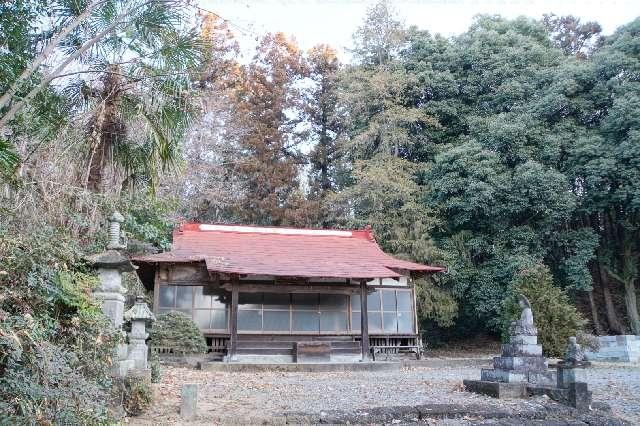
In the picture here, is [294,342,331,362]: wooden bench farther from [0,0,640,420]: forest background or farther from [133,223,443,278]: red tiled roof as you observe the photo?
[0,0,640,420]: forest background

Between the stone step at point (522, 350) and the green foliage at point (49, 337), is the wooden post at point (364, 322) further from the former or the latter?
the green foliage at point (49, 337)

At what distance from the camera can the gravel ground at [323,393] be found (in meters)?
7.57

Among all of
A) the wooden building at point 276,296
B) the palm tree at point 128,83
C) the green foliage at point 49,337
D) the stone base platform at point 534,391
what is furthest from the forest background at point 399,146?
the stone base platform at point 534,391

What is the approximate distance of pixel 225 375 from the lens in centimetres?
1277

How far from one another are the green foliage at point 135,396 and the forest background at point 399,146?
2.77 m

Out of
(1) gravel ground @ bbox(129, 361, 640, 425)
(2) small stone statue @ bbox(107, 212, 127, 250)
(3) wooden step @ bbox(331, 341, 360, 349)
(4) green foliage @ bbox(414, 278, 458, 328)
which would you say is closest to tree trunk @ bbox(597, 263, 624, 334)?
(4) green foliage @ bbox(414, 278, 458, 328)

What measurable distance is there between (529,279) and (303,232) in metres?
7.69

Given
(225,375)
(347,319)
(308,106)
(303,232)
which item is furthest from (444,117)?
(225,375)

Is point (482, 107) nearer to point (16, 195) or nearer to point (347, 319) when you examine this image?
point (347, 319)

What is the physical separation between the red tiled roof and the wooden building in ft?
0.11

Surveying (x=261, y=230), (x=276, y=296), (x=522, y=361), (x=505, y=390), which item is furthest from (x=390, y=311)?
(x=505, y=390)

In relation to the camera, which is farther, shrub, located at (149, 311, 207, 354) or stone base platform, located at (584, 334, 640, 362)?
stone base platform, located at (584, 334, 640, 362)

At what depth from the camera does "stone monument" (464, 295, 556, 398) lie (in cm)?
935

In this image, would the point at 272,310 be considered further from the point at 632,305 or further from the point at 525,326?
the point at 632,305
